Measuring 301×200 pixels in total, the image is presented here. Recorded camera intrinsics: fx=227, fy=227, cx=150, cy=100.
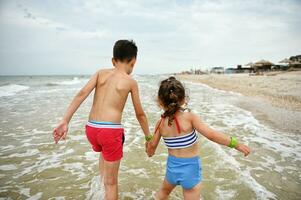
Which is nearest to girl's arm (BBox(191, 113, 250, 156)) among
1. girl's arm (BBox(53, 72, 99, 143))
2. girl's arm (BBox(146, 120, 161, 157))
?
girl's arm (BBox(146, 120, 161, 157))

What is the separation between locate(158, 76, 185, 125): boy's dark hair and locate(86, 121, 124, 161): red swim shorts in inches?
25.2

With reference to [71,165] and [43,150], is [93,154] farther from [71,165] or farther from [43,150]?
[43,150]

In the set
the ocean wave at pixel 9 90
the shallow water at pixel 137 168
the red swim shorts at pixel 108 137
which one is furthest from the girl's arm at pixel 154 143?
the ocean wave at pixel 9 90

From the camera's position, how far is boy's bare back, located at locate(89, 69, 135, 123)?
2.62 m

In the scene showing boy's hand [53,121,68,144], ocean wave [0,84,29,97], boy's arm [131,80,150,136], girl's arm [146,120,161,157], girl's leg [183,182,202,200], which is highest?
boy's arm [131,80,150,136]

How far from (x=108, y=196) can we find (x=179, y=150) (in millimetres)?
1016

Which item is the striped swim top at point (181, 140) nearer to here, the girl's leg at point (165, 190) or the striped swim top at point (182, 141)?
the striped swim top at point (182, 141)

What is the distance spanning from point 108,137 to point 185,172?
0.92 metres

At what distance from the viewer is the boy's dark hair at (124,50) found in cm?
271

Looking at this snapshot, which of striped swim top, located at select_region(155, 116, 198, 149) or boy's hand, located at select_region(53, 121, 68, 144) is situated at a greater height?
boy's hand, located at select_region(53, 121, 68, 144)

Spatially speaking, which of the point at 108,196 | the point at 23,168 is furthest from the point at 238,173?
the point at 23,168

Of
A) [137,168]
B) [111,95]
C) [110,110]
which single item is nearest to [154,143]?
[110,110]

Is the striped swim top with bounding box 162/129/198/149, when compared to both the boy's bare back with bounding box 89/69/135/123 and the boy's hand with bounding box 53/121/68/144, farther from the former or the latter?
the boy's hand with bounding box 53/121/68/144

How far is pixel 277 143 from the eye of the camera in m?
5.31
